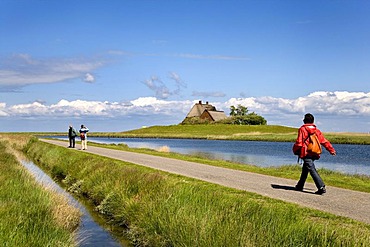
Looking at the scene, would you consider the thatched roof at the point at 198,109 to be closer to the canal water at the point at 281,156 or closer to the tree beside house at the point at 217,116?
the tree beside house at the point at 217,116

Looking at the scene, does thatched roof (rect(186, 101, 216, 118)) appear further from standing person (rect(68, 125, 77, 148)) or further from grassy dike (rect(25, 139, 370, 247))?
grassy dike (rect(25, 139, 370, 247))

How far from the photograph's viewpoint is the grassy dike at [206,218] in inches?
279

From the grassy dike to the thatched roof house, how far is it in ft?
413

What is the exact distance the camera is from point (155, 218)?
979cm

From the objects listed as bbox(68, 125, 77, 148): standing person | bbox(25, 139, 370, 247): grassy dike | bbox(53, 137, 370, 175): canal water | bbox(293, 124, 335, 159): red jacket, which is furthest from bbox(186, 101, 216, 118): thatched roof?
bbox(293, 124, 335, 159): red jacket

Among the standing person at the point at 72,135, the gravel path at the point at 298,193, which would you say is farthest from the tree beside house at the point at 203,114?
the gravel path at the point at 298,193

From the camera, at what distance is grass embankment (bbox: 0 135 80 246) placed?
8115 mm

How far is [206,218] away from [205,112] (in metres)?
136

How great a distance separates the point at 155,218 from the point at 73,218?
10.5ft

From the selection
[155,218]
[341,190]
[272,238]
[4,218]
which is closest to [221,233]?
[272,238]

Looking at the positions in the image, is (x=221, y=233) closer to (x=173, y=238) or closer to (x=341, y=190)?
(x=173, y=238)

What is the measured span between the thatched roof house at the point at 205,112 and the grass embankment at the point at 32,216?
127m

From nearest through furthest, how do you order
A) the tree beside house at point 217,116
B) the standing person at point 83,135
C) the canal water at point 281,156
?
the canal water at point 281,156 < the standing person at point 83,135 < the tree beside house at point 217,116

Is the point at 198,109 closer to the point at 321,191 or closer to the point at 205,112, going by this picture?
the point at 205,112
